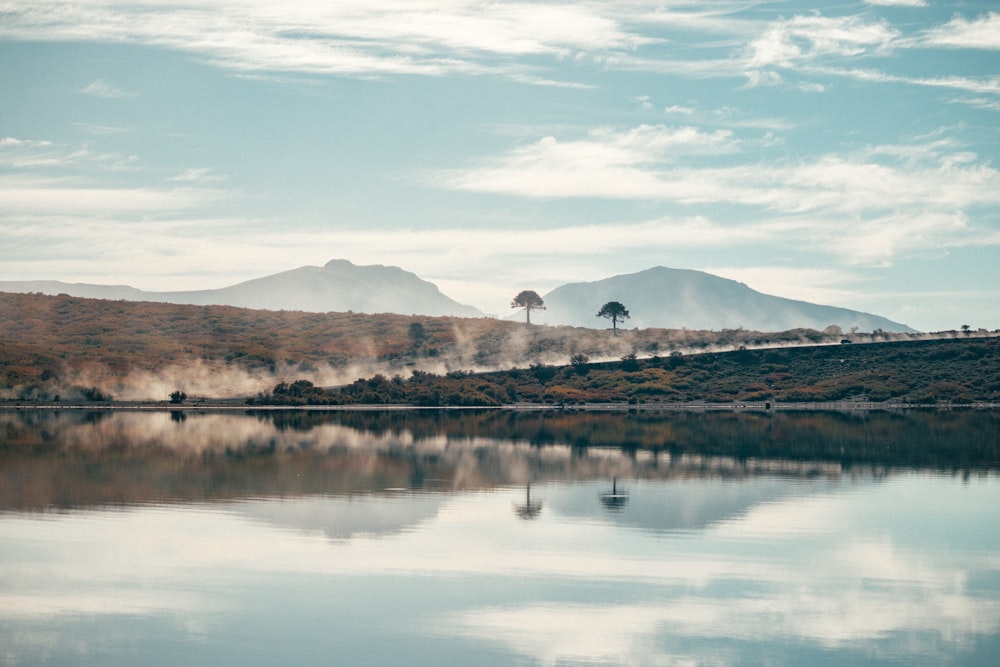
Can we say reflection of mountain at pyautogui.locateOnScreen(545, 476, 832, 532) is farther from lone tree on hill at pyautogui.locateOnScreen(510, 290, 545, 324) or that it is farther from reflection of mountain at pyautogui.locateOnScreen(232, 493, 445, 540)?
lone tree on hill at pyautogui.locateOnScreen(510, 290, 545, 324)

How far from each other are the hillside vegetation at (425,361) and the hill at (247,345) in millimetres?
226

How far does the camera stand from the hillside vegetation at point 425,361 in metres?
99.4

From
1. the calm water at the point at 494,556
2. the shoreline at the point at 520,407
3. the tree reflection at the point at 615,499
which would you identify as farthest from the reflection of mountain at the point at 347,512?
the shoreline at the point at 520,407

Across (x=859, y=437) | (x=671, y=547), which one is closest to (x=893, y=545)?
(x=671, y=547)

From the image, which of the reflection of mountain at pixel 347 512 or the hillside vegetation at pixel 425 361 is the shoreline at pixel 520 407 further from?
the reflection of mountain at pixel 347 512

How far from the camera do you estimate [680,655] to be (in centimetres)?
1728

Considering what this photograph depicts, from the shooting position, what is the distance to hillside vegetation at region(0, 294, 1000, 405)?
99.4 metres

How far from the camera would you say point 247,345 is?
400 ft

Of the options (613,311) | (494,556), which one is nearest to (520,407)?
(613,311)

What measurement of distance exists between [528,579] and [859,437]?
41.0 metres

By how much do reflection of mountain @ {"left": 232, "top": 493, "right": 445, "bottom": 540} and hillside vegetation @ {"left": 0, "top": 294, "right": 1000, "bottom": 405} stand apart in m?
62.7

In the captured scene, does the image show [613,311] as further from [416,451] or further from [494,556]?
[494,556]

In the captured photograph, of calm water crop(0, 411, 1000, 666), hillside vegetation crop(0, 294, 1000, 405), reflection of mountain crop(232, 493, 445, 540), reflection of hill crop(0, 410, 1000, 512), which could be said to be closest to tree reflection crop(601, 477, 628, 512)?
calm water crop(0, 411, 1000, 666)

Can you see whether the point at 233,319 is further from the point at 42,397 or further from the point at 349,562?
the point at 349,562
